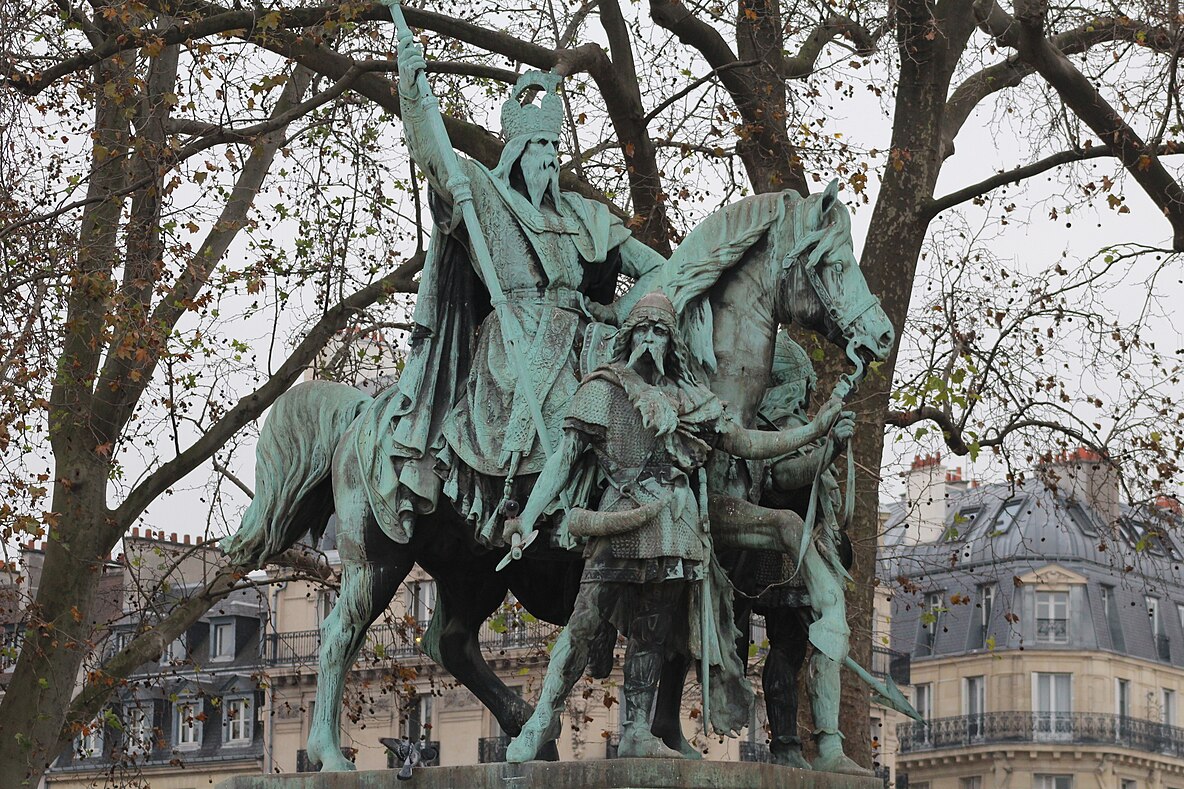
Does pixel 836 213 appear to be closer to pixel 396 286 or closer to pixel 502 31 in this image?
pixel 502 31

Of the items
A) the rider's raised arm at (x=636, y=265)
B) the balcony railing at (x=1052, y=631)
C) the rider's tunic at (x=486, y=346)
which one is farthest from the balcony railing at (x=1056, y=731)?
the rider's tunic at (x=486, y=346)

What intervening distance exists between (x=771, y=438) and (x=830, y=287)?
2.06 feet

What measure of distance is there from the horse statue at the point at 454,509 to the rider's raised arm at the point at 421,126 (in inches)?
39.4

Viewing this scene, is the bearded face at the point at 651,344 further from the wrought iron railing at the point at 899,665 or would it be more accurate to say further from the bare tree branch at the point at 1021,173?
the wrought iron railing at the point at 899,665

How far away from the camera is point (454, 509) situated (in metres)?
9.03

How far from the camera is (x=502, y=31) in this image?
16047mm

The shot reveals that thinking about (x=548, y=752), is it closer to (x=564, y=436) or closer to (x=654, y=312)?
(x=564, y=436)

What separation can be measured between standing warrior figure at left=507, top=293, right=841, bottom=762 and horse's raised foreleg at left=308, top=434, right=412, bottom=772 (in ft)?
2.86

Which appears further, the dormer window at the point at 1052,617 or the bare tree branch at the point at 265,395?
the dormer window at the point at 1052,617

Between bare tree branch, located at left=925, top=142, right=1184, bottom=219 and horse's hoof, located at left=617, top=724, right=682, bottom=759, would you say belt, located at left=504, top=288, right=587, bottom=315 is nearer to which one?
Answer: horse's hoof, located at left=617, top=724, right=682, bottom=759

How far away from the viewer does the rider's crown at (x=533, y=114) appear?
9367mm

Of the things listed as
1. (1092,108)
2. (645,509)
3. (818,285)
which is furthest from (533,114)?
(1092,108)

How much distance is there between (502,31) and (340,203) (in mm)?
2762

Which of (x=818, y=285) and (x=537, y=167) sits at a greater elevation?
(x=537, y=167)
